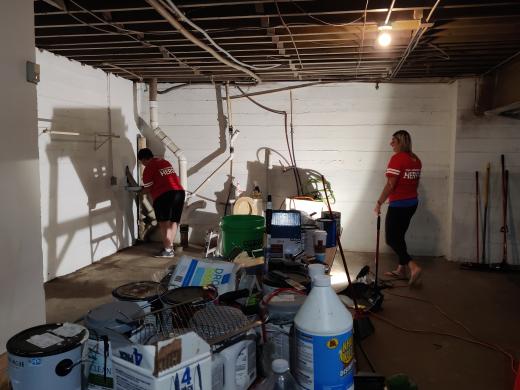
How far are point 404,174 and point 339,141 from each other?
166 cm

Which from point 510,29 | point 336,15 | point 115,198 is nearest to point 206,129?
point 115,198

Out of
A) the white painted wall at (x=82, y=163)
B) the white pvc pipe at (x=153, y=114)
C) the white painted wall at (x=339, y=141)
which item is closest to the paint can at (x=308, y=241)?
the white painted wall at (x=82, y=163)

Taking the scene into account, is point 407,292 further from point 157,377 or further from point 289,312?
point 157,377

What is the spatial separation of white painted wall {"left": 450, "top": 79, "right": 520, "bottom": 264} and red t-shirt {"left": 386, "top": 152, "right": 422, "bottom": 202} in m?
1.40

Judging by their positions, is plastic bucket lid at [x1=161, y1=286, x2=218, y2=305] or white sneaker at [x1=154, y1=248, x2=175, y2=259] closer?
plastic bucket lid at [x1=161, y1=286, x2=218, y2=305]

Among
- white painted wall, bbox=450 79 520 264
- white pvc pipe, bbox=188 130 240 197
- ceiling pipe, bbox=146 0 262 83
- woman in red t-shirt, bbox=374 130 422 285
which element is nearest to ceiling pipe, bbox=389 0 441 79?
woman in red t-shirt, bbox=374 130 422 285

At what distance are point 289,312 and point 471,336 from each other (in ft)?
8.74

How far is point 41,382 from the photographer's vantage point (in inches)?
34.2

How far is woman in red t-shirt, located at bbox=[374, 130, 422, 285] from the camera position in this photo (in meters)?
4.25

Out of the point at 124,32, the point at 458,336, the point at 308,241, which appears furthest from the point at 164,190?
the point at 458,336

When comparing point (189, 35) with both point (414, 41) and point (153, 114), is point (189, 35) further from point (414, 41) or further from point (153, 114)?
point (153, 114)

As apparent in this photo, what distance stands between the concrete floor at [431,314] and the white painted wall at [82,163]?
12.6 inches

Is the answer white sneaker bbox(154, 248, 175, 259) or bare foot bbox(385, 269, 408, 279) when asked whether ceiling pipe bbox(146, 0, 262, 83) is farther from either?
bare foot bbox(385, 269, 408, 279)

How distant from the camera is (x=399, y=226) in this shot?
4.40 meters
